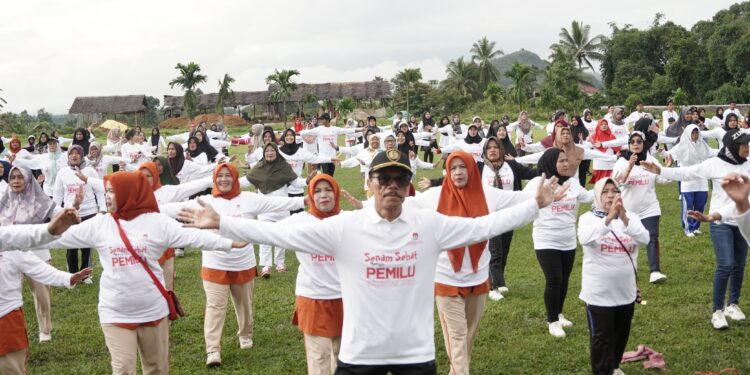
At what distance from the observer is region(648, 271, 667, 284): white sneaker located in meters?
8.76

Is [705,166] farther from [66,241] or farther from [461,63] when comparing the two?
[461,63]

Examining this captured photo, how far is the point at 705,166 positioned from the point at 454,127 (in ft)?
50.1

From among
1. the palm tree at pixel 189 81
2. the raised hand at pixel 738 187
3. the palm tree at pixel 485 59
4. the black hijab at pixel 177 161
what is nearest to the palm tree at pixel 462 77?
the palm tree at pixel 485 59

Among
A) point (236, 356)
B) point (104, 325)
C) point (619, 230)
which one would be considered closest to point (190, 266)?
point (236, 356)

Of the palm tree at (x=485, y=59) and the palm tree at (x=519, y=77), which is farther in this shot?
the palm tree at (x=485, y=59)

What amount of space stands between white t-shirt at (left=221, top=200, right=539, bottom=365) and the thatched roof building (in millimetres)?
65311

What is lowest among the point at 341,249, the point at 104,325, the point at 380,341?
the point at 104,325

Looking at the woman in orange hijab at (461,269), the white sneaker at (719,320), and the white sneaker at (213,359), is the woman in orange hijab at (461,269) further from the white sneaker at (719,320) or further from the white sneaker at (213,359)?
the white sneaker at (719,320)

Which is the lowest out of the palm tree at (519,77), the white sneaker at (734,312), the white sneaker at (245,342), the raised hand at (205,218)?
the white sneaker at (245,342)

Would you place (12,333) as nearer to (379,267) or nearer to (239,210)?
(239,210)

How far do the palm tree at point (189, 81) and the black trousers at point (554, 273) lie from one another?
191 feet

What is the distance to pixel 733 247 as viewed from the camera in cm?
698

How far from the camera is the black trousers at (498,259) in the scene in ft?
27.6

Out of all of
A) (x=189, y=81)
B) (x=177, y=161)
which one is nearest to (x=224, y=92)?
(x=189, y=81)
